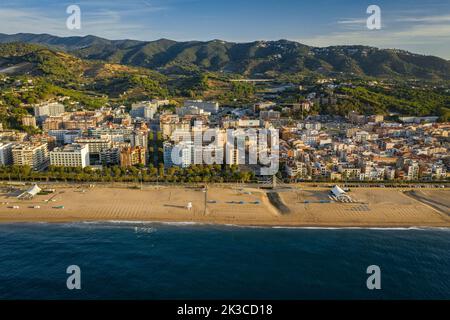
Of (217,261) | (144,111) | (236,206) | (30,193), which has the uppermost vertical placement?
(144,111)

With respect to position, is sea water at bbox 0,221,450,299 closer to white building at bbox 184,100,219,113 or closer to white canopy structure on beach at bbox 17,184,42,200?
white canopy structure on beach at bbox 17,184,42,200

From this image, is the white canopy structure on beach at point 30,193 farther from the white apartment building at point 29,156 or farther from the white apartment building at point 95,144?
the white apartment building at point 95,144

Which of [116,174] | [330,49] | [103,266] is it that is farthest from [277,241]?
[330,49]

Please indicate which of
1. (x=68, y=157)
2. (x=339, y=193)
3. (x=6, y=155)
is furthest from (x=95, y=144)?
(x=339, y=193)

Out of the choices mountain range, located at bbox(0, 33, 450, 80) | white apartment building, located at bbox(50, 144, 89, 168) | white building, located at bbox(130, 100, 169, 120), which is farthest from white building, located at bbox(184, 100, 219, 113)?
mountain range, located at bbox(0, 33, 450, 80)

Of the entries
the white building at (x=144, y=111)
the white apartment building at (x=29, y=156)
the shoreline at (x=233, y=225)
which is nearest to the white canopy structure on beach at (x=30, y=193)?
the shoreline at (x=233, y=225)

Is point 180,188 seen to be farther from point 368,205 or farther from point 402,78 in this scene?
point 402,78

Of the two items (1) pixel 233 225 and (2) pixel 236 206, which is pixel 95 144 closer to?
(2) pixel 236 206
